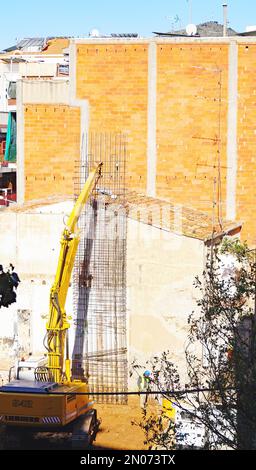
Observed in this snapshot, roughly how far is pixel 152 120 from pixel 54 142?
3.15m

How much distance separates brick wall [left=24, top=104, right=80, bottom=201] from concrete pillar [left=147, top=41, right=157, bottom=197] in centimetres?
225

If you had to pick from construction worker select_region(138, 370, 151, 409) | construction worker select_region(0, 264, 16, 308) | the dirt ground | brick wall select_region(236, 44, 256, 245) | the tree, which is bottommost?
the dirt ground

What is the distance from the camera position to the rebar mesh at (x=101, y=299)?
22.6 m

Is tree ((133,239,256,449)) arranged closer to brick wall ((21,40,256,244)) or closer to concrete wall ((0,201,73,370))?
concrete wall ((0,201,73,370))

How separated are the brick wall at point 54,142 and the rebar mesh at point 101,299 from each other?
14.4 ft

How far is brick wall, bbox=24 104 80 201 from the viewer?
27.5 meters

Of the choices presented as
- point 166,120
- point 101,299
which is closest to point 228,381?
point 101,299

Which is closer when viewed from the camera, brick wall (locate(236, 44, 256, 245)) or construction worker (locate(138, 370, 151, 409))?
construction worker (locate(138, 370, 151, 409))

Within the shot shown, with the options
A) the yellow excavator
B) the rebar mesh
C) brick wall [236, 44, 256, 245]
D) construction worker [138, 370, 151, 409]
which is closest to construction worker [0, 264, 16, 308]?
the yellow excavator

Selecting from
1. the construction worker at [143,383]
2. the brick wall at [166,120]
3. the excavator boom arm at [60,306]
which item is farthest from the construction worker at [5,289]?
the brick wall at [166,120]

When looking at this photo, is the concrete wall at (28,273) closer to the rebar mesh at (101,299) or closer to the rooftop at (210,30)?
the rebar mesh at (101,299)

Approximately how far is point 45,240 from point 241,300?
11.1m

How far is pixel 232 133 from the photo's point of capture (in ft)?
88.8

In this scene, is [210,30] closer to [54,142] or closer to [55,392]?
[54,142]
